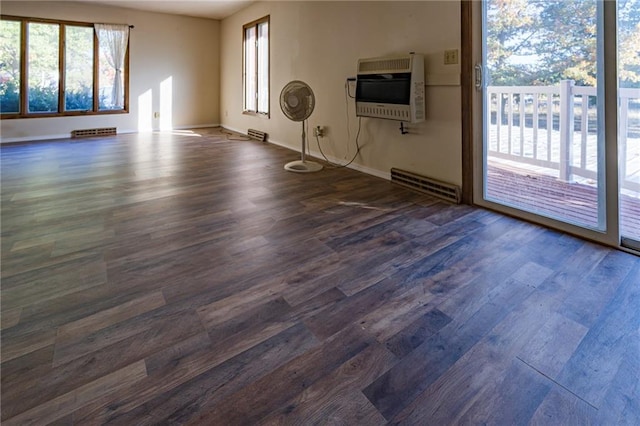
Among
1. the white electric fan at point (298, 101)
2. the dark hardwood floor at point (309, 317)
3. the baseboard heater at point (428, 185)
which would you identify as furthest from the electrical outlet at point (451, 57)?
the white electric fan at point (298, 101)

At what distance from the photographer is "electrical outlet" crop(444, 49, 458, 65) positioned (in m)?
2.97

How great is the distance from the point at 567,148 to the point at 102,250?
307cm

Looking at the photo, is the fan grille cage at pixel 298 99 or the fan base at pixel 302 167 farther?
the fan base at pixel 302 167

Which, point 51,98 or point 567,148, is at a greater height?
point 51,98

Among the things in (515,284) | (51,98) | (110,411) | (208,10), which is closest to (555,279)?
(515,284)

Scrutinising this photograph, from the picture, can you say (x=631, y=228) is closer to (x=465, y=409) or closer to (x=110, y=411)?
(x=465, y=409)

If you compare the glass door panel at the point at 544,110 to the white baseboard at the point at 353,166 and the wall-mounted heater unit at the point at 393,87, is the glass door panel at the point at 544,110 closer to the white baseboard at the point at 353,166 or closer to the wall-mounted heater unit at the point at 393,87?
the wall-mounted heater unit at the point at 393,87

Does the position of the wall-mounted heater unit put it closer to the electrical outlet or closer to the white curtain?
the electrical outlet

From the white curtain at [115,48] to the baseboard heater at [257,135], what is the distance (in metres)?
2.75

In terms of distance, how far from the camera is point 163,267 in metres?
1.98

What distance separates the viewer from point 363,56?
3945 mm

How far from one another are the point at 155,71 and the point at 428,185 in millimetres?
6535

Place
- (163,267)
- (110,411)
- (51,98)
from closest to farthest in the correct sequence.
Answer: (110,411) < (163,267) < (51,98)

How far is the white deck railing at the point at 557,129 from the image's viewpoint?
7.08 feet
